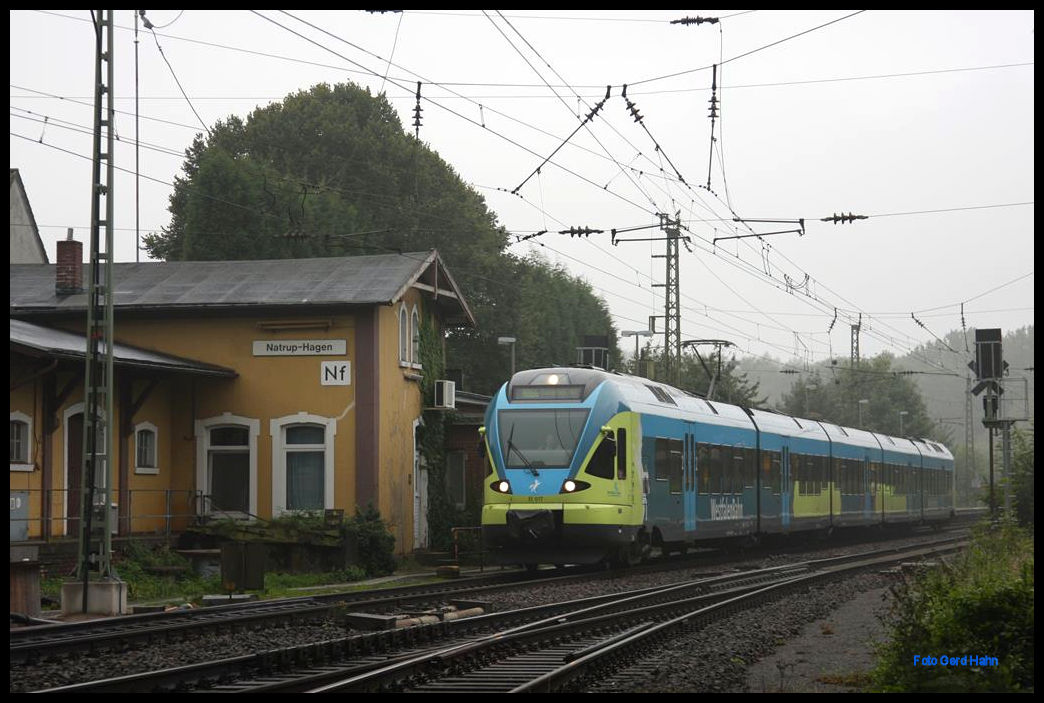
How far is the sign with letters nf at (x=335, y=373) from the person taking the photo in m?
27.5

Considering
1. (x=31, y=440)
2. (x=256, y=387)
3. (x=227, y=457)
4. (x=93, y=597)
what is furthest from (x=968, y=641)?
(x=227, y=457)

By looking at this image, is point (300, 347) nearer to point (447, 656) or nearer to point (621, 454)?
point (621, 454)

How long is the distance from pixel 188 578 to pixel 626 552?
23.5ft

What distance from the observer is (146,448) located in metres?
26.6

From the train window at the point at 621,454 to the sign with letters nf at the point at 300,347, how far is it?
7.83 m

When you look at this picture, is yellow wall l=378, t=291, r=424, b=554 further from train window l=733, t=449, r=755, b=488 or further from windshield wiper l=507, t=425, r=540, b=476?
train window l=733, t=449, r=755, b=488

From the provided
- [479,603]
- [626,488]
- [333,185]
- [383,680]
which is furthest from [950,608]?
[333,185]

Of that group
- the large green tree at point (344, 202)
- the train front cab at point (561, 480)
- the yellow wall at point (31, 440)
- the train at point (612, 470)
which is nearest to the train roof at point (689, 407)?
the train at point (612, 470)

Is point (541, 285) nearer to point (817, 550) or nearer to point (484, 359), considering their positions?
point (484, 359)

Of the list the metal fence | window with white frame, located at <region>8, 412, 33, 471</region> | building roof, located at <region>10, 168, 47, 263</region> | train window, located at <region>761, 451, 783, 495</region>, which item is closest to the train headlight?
the metal fence

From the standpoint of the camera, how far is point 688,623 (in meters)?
14.6

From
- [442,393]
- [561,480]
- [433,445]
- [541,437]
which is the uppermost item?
[442,393]

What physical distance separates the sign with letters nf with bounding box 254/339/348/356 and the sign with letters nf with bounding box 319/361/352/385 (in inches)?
8.0

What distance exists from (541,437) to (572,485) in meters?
0.93
